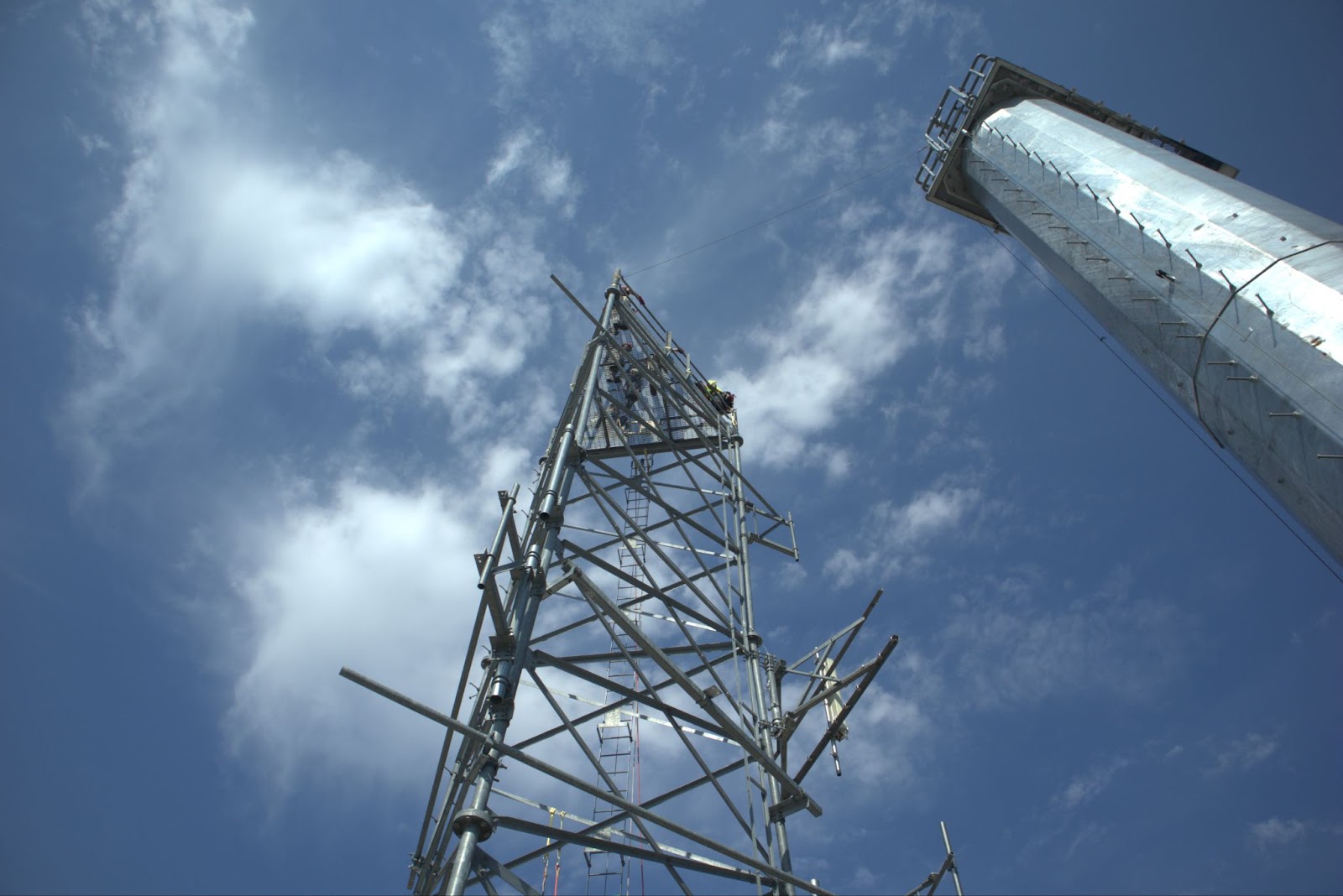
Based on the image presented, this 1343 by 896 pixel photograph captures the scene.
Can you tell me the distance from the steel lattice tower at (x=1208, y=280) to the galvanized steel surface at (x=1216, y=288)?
0.07 feet

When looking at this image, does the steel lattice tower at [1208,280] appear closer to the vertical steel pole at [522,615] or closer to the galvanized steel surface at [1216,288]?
the galvanized steel surface at [1216,288]

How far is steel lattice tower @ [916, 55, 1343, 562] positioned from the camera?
880 centimetres

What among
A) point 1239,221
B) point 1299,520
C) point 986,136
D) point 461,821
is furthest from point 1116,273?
point 461,821

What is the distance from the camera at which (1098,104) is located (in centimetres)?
1977

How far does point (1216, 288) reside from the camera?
10469 millimetres

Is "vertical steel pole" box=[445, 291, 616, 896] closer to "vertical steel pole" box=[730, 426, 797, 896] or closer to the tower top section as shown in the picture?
"vertical steel pole" box=[730, 426, 797, 896]

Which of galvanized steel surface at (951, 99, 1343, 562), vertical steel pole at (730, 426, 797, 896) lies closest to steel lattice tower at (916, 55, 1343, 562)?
galvanized steel surface at (951, 99, 1343, 562)

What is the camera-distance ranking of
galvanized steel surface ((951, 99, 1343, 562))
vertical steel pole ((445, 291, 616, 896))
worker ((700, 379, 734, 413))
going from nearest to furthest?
vertical steel pole ((445, 291, 616, 896))
galvanized steel surface ((951, 99, 1343, 562))
worker ((700, 379, 734, 413))

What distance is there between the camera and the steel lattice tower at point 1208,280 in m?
8.80

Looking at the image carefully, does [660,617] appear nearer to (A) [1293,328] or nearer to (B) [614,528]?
(B) [614,528]

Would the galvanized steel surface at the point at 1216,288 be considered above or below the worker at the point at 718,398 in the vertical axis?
below

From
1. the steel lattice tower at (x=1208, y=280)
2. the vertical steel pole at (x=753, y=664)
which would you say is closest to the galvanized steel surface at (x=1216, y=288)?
the steel lattice tower at (x=1208, y=280)

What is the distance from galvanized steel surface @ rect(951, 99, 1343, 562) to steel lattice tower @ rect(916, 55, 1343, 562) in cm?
2

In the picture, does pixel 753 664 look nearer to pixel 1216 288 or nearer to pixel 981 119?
pixel 1216 288
